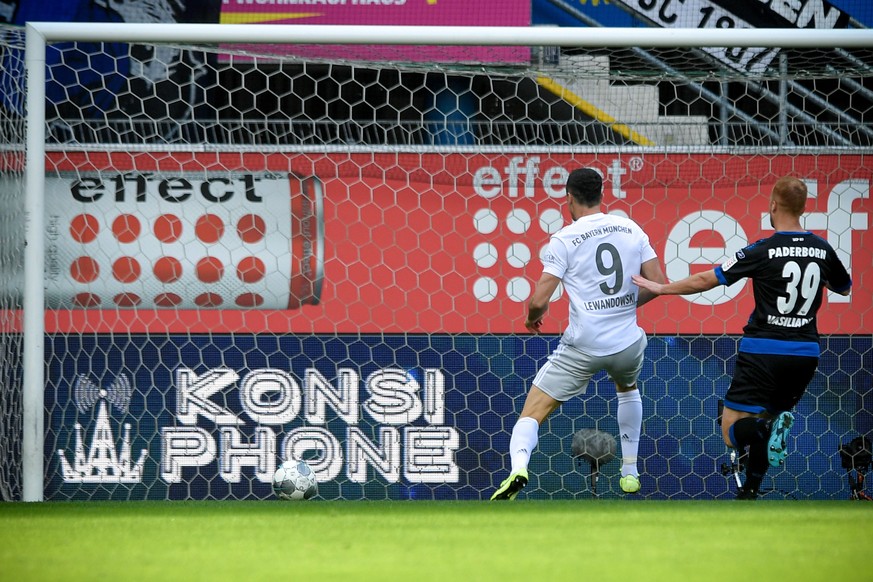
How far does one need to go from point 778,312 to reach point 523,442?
1.02 meters

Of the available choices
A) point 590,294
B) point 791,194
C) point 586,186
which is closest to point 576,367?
point 590,294

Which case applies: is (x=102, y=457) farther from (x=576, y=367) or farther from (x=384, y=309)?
(x=576, y=367)

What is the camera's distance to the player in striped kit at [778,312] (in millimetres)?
3773

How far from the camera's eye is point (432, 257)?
495cm

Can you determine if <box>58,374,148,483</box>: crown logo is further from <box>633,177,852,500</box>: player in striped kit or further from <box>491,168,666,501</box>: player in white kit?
<box>633,177,852,500</box>: player in striped kit

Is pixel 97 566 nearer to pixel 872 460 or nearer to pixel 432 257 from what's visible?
pixel 432 257

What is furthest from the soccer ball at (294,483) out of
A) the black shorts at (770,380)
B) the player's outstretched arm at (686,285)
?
the black shorts at (770,380)

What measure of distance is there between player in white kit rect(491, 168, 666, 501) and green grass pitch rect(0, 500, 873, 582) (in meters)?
0.54

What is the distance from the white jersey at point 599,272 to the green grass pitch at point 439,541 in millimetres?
643

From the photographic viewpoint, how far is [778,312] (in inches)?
149

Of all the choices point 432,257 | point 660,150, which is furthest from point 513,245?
point 660,150

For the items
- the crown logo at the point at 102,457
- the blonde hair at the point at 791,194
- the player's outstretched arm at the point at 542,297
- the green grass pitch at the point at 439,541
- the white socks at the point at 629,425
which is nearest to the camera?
the green grass pitch at the point at 439,541

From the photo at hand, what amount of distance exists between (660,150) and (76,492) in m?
3.03

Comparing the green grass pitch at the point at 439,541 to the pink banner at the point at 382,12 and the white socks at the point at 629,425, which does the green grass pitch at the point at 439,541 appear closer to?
the white socks at the point at 629,425
